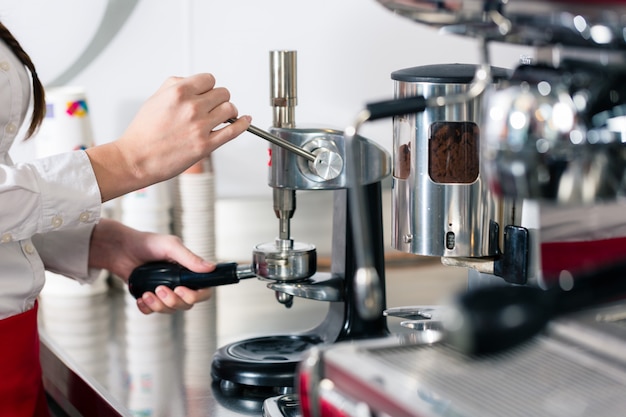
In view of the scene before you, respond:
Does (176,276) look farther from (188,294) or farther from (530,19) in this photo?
(530,19)

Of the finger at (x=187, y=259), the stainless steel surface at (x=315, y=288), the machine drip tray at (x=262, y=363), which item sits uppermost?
the finger at (x=187, y=259)

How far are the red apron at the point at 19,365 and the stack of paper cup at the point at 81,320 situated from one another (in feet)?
0.24

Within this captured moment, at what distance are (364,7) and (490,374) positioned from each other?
3.95 ft

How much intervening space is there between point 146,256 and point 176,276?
11cm

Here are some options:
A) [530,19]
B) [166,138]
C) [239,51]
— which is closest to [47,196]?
[166,138]

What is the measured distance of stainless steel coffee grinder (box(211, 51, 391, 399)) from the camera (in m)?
0.93

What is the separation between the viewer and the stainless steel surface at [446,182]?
2.82ft

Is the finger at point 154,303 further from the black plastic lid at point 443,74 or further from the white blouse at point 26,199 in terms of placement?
the black plastic lid at point 443,74

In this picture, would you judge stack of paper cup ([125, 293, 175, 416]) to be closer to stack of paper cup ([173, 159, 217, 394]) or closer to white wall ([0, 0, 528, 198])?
stack of paper cup ([173, 159, 217, 394])

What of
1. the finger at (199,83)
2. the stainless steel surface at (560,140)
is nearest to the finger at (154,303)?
the finger at (199,83)

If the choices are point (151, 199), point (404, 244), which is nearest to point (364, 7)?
point (151, 199)

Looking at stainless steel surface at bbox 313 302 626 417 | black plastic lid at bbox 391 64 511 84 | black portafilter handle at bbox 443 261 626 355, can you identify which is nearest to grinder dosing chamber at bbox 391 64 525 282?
black plastic lid at bbox 391 64 511 84

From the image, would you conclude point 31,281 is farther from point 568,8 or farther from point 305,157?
point 568,8

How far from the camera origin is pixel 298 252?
3.18 feet
